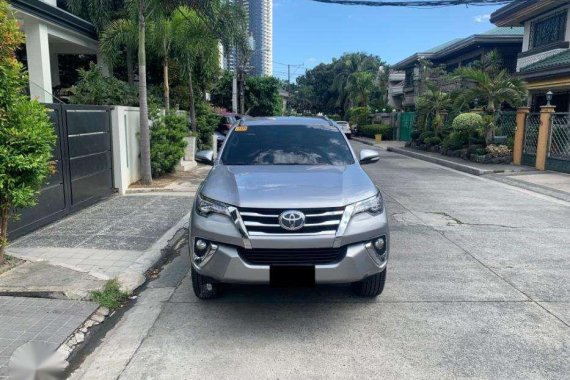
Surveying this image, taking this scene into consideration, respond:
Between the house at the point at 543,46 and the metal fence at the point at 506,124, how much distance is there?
2.03m

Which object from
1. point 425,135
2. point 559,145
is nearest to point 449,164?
point 559,145

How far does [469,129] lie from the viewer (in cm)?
1870

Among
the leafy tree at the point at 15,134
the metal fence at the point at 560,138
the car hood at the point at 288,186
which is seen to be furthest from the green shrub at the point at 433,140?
the leafy tree at the point at 15,134

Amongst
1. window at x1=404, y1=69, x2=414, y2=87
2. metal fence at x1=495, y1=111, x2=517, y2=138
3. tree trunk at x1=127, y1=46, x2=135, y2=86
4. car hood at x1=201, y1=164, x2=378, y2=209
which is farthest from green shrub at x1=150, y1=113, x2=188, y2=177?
window at x1=404, y1=69, x2=414, y2=87

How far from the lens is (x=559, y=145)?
1512 centimetres

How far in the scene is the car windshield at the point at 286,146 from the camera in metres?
5.37

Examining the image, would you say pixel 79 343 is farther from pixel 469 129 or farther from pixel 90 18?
pixel 469 129

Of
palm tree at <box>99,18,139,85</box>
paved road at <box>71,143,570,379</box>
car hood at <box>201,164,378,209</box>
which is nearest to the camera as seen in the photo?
paved road at <box>71,143,570,379</box>

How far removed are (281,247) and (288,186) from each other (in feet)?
2.07

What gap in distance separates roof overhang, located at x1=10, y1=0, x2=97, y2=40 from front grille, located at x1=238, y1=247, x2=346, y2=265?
9.08 metres

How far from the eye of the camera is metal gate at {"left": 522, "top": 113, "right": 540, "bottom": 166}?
1633 cm

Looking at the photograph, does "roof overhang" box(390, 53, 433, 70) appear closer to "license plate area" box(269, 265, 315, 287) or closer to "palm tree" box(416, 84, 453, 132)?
"palm tree" box(416, 84, 453, 132)

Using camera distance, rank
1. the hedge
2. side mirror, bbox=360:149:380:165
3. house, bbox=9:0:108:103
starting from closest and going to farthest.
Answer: side mirror, bbox=360:149:380:165 < house, bbox=9:0:108:103 < the hedge

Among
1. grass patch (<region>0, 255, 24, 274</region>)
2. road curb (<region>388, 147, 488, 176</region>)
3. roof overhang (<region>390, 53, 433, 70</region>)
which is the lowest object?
road curb (<region>388, 147, 488, 176</region>)
